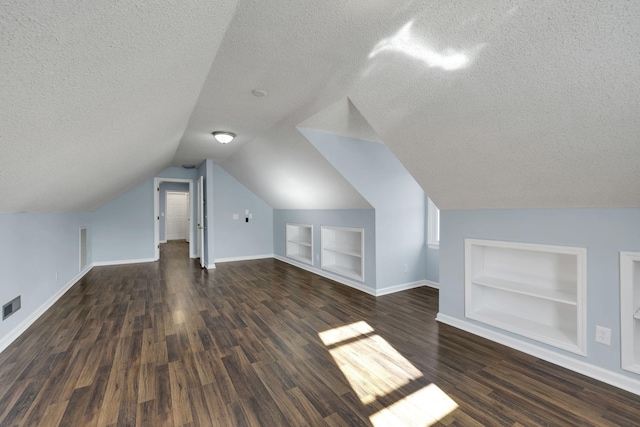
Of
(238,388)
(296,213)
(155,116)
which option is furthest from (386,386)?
(296,213)

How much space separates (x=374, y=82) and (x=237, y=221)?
5604mm

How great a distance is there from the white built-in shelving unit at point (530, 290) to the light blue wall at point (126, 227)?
272 inches

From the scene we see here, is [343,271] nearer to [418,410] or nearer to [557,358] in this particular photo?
[557,358]

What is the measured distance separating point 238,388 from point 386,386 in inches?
40.3

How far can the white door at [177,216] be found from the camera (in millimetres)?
12086

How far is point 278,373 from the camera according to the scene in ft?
7.20

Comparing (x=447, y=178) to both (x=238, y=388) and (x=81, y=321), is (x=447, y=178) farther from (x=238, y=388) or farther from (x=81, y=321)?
(x=81, y=321)

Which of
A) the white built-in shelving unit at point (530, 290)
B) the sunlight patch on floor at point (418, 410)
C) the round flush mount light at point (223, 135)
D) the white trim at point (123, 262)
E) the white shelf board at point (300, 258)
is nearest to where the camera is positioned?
the sunlight patch on floor at point (418, 410)

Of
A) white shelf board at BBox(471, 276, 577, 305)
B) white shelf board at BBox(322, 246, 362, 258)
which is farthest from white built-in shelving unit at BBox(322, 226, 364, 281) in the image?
white shelf board at BBox(471, 276, 577, 305)

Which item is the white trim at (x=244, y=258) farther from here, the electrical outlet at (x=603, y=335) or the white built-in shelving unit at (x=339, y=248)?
the electrical outlet at (x=603, y=335)

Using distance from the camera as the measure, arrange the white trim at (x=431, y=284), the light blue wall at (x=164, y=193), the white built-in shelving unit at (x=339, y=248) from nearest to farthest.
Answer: the white trim at (x=431, y=284) → the white built-in shelving unit at (x=339, y=248) → the light blue wall at (x=164, y=193)

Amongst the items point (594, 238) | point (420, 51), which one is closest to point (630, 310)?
point (594, 238)

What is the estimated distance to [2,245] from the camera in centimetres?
256

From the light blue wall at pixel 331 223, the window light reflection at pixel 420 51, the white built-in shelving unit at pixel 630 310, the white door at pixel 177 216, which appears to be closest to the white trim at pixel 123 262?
the light blue wall at pixel 331 223
